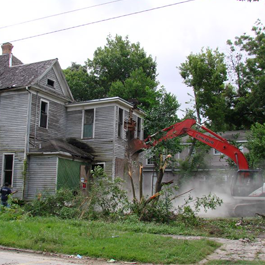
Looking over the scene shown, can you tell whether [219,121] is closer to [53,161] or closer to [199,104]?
[199,104]

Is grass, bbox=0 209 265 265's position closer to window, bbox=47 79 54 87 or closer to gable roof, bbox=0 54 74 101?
gable roof, bbox=0 54 74 101

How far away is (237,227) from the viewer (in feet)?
38.1

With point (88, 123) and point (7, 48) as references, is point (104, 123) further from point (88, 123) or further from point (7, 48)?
point (7, 48)

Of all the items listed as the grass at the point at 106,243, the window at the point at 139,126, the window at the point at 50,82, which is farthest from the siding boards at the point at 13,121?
the grass at the point at 106,243

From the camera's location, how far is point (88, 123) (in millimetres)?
22172

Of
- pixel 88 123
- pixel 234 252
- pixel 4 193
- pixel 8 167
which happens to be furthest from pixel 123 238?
pixel 88 123

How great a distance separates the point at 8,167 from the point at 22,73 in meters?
5.79

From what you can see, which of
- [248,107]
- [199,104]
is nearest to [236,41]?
[248,107]

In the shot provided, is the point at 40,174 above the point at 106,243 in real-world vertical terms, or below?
above

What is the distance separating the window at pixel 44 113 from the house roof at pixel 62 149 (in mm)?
1164

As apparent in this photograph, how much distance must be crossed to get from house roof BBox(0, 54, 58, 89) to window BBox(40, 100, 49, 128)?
58.8 inches

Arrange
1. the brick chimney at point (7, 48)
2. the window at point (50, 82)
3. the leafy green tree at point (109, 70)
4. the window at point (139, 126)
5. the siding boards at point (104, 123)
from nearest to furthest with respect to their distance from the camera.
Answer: the siding boards at point (104, 123), the window at point (50, 82), the window at point (139, 126), the brick chimney at point (7, 48), the leafy green tree at point (109, 70)

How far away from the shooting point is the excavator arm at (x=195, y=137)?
54.4 feet

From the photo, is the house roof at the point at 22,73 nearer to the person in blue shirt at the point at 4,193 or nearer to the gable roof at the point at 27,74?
the gable roof at the point at 27,74
